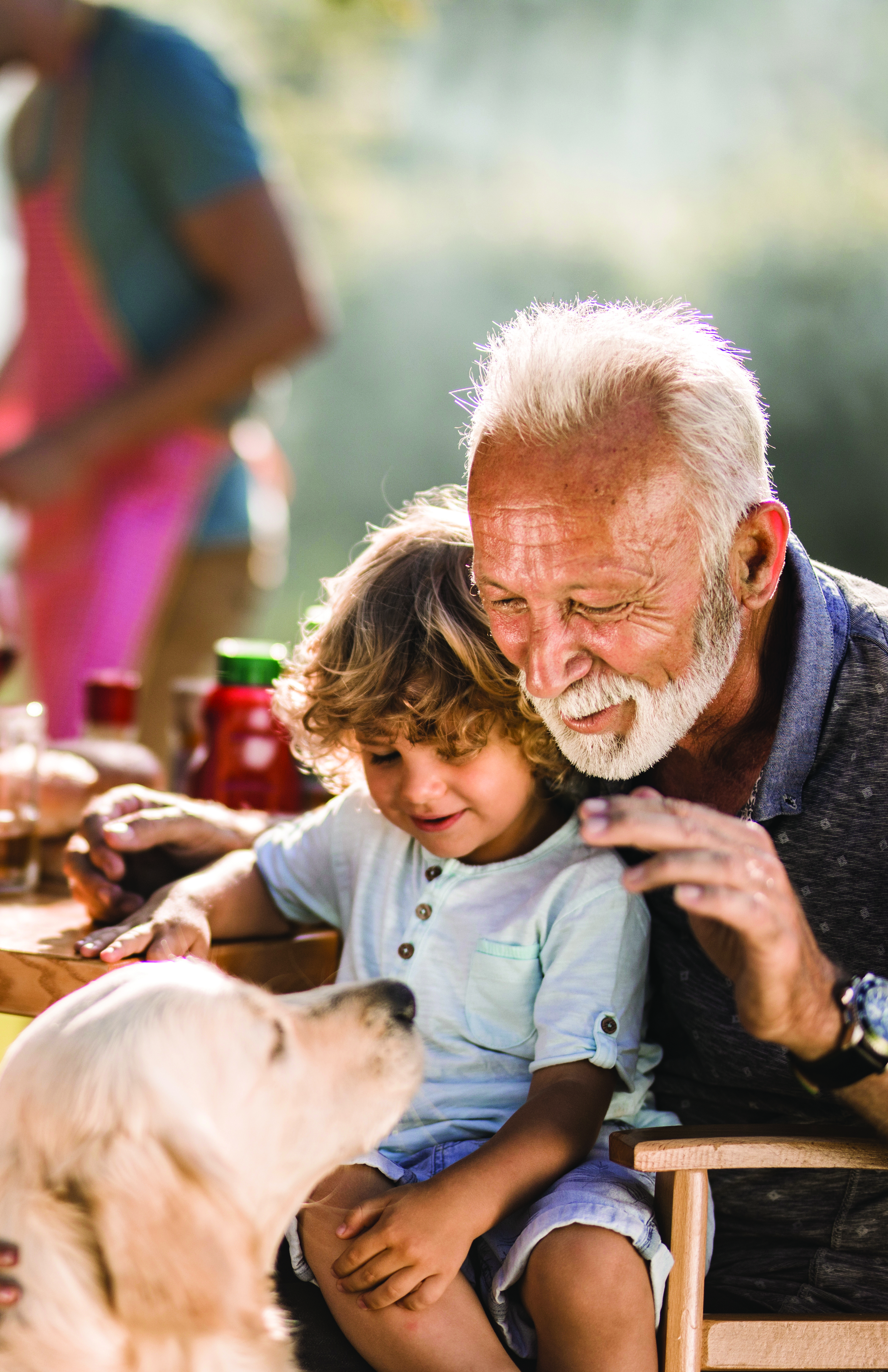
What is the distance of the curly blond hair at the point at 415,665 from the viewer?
1.64m

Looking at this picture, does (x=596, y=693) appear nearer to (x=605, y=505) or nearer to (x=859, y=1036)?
(x=605, y=505)

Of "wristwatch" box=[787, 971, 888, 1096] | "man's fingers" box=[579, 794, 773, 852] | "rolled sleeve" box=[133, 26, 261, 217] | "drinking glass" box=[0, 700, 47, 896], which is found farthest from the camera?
"rolled sleeve" box=[133, 26, 261, 217]

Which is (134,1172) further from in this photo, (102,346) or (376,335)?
(376,335)

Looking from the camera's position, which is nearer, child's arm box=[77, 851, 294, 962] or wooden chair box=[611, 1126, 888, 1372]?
wooden chair box=[611, 1126, 888, 1372]

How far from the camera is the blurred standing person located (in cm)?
303

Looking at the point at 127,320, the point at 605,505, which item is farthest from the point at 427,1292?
the point at 127,320

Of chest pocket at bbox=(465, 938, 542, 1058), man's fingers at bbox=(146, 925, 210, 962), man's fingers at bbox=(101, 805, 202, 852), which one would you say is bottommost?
chest pocket at bbox=(465, 938, 542, 1058)

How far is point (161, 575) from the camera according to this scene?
133 inches

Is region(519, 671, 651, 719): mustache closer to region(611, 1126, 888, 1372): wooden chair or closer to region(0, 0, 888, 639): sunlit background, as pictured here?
region(611, 1126, 888, 1372): wooden chair

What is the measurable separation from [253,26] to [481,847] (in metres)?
8.79

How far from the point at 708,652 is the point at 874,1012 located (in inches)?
19.4

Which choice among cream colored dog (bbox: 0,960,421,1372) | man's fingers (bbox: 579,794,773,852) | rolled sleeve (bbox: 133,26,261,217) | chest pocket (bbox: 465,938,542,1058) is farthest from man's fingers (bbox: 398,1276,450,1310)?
rolled sleeve (bbox: 133,26,261,217)

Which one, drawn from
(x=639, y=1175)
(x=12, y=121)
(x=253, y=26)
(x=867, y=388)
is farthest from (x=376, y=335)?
(x=639, y=1175)

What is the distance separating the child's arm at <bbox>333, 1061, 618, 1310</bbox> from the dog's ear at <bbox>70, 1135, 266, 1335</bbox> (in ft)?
0.75
